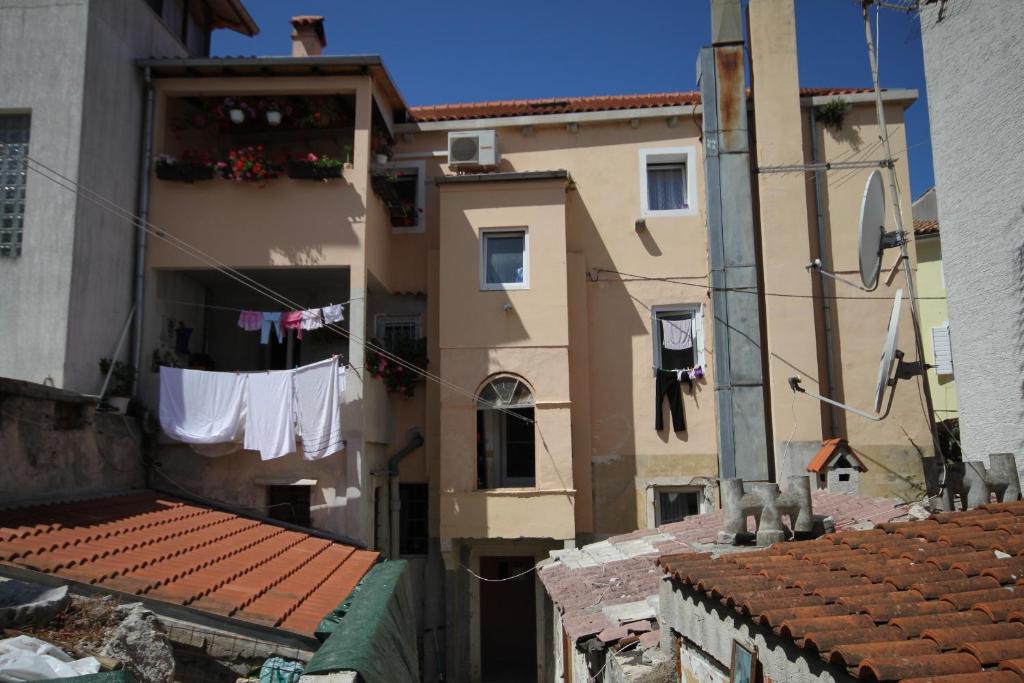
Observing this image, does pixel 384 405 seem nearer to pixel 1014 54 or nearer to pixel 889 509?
pixel 889 509

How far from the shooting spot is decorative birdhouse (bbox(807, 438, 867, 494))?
12391 mm

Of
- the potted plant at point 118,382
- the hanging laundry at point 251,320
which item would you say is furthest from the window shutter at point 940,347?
the potted plant at point 118,382

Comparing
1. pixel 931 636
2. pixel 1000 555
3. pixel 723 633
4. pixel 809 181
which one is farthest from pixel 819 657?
pixel 809 181

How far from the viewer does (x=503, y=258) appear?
1634 cm

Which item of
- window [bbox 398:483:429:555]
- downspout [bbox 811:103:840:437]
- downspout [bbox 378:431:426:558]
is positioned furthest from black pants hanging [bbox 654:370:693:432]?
downspout [bbox 378:431:426:558]

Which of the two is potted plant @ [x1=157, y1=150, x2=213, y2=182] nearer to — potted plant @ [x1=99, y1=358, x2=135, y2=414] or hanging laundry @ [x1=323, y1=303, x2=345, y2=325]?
hanging laundry @ [x1=323, y1=303, x2=345, y2=325]

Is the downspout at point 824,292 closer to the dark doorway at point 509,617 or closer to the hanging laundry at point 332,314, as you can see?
the dark doorway at point 509,617

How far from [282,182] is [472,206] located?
12.3ft

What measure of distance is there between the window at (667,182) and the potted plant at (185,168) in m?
8.71

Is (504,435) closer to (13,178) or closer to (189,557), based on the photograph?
(189,557)

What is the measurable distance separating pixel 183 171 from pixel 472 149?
18.6 feet

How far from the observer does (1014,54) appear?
7.11 m

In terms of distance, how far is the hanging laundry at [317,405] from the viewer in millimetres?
13773

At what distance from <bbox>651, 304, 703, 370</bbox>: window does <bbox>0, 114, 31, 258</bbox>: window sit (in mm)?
11591
